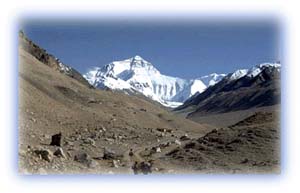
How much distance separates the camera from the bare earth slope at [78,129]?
120 inches

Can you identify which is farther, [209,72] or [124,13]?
[209,72]

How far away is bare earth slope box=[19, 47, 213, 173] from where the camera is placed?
3.05m

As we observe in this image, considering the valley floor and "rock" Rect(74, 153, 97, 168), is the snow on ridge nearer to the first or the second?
the valley floor

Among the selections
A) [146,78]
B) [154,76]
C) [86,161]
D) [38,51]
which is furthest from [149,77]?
[146,78]

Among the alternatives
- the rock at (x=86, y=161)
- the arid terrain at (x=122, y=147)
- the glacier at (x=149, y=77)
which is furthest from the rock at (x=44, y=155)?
the glacier at (x=149, y=77)

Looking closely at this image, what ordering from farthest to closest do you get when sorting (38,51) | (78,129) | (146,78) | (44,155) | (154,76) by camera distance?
(146,78)
(78,129)
(154,76)
(38,51)
(44,155)

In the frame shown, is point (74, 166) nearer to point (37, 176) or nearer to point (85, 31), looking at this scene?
point (37, 176)

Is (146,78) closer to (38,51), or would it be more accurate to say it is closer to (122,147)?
(122,147)

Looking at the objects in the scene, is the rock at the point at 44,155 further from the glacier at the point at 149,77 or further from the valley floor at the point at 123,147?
the glacier at the point at 149,77

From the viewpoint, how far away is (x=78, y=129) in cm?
946
